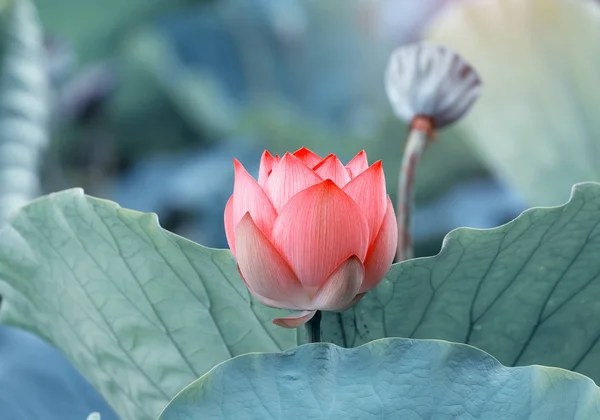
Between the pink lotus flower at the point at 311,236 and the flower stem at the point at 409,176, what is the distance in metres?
0.07

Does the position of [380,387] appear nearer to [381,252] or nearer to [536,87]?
[381,252]

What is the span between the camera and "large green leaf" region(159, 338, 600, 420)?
252 mm

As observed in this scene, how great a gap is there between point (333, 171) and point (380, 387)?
0.24ft

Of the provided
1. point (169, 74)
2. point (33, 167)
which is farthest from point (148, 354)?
point (169, 74)

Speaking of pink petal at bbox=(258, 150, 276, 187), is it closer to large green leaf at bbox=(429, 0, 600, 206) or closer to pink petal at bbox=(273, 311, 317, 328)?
pink petal at bbox=(273, 311, 317, 328)

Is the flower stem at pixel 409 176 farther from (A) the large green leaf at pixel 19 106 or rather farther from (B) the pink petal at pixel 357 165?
(A) the large green leaf at pixel 19 106

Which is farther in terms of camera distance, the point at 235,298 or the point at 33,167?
the point at 33,167

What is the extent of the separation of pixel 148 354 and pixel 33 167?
1.28 feet

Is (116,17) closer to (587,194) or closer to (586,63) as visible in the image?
(586,63)

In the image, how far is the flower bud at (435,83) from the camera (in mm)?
348

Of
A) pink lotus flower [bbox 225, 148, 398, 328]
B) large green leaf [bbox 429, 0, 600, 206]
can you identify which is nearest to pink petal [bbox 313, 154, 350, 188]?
pink lotus flower [bbox 225, 148, 398, 328]

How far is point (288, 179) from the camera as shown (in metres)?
0.27

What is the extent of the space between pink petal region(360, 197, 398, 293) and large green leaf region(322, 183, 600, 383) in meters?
0.03

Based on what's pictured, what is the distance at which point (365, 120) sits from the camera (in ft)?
4.85
